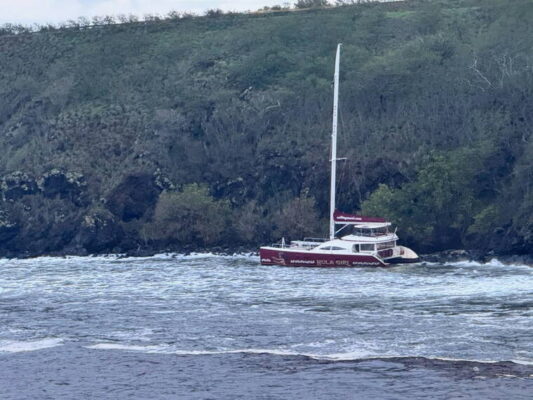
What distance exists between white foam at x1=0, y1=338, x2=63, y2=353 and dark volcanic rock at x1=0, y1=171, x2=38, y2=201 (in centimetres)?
3657

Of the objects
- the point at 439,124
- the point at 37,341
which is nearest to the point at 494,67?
the point at 439,124

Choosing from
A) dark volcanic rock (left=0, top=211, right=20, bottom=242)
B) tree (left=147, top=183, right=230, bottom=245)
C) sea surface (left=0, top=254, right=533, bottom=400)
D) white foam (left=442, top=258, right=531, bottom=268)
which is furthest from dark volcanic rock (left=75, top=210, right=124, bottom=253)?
white foam (left=442, top=258, right=531, bottom=268)

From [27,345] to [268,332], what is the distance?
8941mm

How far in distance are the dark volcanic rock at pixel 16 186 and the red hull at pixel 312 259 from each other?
2327 cm

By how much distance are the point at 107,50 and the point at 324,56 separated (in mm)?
22012

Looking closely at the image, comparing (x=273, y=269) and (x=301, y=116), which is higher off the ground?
(x=301, y=116)

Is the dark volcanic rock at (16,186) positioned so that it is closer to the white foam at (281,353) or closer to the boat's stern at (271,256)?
the boat's stern at (271,256)

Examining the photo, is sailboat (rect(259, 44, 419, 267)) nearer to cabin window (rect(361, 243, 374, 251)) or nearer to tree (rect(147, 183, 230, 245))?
cabin window (rect(361, 243, 374, 251))

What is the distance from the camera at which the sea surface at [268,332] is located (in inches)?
1364

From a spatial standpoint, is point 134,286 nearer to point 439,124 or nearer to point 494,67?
point 439,124

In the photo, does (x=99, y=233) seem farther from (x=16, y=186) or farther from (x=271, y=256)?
(x=271, y=256)

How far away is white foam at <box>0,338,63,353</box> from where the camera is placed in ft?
133

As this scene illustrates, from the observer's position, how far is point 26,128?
8988cm

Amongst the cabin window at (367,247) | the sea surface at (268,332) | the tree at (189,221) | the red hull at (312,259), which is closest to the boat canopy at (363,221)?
the cabin window at (367,247)
